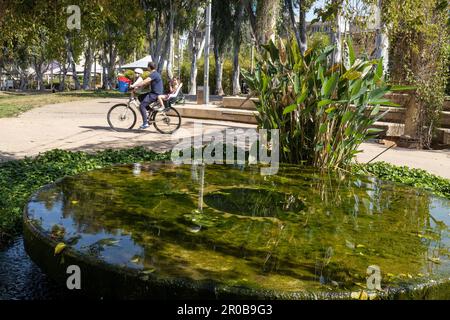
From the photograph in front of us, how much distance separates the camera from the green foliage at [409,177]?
6422 millimetres

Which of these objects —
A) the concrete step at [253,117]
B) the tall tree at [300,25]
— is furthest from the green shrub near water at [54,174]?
the tall tree at [300,25]

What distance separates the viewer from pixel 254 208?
149 inches

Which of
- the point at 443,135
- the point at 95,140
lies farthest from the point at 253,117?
the point at 95,140

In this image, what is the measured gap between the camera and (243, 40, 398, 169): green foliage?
18.0 ft

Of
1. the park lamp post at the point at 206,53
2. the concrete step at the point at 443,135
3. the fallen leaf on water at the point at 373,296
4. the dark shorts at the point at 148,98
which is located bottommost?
the fallen leaf on water at the point at 373,296

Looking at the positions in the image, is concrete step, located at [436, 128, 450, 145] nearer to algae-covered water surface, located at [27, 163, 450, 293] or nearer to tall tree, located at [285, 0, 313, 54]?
algae-covered water surface, located at [27, 163, 450, 293]

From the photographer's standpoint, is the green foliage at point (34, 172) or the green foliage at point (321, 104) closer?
the green foliage at point (34, 172)

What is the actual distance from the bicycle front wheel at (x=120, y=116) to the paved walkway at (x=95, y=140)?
226 millimetres

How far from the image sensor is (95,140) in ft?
34.6

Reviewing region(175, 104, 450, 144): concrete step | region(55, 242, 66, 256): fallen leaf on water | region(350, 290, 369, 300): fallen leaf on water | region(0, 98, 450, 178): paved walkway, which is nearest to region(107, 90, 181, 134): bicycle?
region(0, 98, 450, 178): paved walkway

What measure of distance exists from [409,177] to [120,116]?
7.44m

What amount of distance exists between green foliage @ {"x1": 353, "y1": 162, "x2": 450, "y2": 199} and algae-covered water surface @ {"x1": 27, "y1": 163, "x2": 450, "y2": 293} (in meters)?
1.77

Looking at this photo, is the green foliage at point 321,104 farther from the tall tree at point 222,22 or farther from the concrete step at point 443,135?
the tall tree at point 222,22
